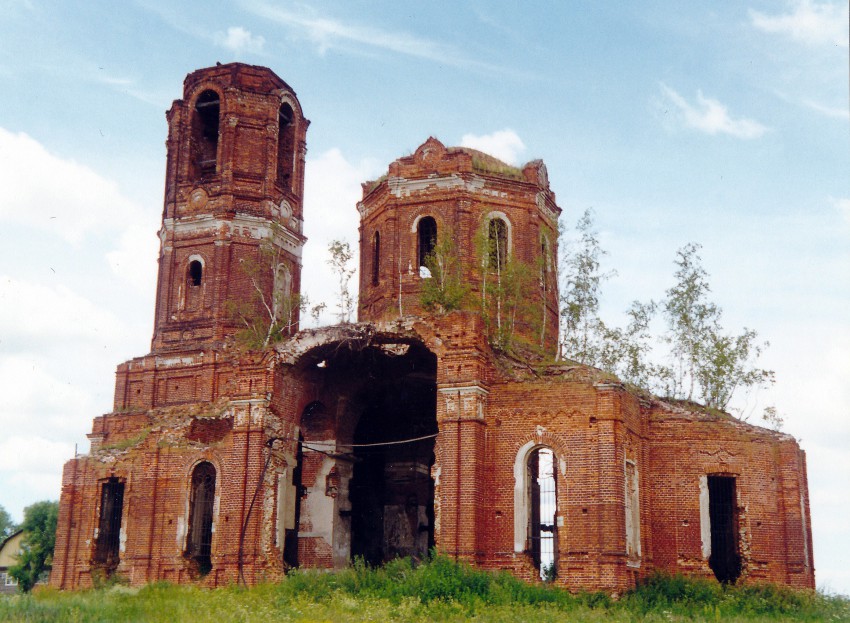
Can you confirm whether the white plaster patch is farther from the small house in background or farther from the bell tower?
the small house in background

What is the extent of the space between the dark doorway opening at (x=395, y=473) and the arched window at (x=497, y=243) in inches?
145

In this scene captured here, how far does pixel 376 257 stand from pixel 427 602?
484 inches

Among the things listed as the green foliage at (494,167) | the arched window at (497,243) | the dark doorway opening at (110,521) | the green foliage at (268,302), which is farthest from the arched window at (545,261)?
the dark doorway opening at (110,521)

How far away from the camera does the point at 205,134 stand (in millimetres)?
31719

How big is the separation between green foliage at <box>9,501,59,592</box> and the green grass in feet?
75.8

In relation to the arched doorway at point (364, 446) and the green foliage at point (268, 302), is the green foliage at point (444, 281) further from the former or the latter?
the green foliage at point (268, 302)

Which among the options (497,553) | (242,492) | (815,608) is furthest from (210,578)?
(815,608)

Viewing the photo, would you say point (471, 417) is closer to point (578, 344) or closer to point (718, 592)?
point (718, 592)

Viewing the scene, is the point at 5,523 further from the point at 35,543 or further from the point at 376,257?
the point at 376,257

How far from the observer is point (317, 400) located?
23453mm

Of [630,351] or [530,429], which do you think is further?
[630,351]

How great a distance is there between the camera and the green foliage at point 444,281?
23.0m

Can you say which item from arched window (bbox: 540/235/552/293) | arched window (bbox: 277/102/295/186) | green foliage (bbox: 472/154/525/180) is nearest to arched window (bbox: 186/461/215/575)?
arched window (bbox: 540/235/552/293)

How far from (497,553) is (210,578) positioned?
21.2ft
